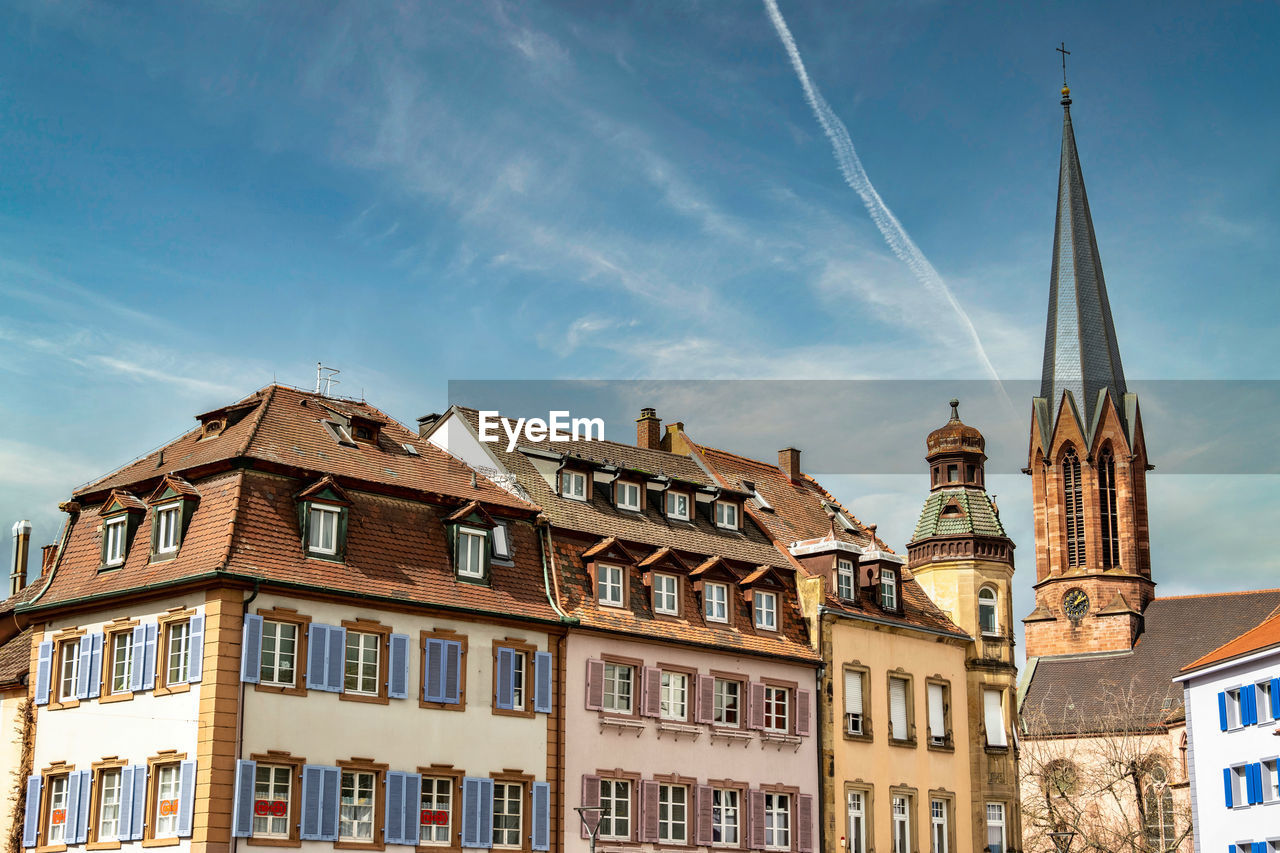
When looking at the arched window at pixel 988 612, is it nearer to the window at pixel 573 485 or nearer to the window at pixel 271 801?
the window at pixel 573 485

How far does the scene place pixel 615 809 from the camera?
153 ft

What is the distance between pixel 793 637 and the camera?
52938 mm

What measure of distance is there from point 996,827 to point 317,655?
27.1 meters

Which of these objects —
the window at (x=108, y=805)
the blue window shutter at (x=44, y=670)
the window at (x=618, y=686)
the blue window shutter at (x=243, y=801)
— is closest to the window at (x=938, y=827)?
the window at (x=618, y=686)

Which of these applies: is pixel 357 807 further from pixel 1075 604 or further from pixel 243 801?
pixel 1075 604

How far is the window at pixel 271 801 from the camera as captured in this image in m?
38.7

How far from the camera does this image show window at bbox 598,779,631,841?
46.2m

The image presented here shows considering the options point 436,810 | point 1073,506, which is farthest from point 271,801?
point 1073,506

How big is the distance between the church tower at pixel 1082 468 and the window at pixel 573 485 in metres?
81.3

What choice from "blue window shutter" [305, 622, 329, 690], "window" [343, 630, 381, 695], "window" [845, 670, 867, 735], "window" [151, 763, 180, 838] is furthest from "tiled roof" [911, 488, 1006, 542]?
"window" [151, 763, 180, 838]

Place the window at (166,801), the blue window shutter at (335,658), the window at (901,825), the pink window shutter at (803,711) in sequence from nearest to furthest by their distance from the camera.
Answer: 1. the window at (166,801)
2. the blue window shutter at (335,658)
3. the pink window shutter at (803,711)
4. the window at (901,825)

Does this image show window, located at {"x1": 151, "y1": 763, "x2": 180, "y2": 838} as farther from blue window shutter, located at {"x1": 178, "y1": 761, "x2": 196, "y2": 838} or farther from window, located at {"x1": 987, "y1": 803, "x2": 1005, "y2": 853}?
window, located at {"x1": 987, "y1": 803, "x2": 1005, "y2": 853}

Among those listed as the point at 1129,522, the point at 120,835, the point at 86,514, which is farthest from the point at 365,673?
the point at 1129,522

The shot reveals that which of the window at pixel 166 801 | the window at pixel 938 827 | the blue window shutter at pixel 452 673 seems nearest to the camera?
the window at pixel 166 801
